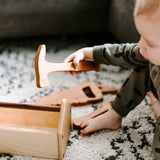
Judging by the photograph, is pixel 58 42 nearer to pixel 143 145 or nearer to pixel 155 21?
pixel 143 145

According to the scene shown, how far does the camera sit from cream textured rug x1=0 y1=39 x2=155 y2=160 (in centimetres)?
70

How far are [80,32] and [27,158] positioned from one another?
86cm

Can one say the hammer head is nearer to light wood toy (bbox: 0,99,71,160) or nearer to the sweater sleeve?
light wood toy (bbox: 0,99,71,160)

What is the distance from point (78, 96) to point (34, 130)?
33 cm

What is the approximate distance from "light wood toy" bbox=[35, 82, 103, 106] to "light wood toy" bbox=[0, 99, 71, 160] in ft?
0.54

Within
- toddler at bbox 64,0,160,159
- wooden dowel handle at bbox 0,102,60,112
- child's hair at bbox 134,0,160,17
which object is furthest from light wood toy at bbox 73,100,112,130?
child's hair at bbox 134,0,160,17

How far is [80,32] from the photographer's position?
136 cm

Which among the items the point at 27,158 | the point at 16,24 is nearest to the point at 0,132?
the point at 27,158

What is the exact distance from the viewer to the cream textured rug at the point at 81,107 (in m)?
0.70

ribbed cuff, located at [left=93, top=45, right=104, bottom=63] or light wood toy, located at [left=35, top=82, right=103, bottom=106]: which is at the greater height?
ribbed cuff, located at [left=93, top=45, right=104, bottom=63]

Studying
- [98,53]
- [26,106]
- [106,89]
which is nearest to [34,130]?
[26,106]

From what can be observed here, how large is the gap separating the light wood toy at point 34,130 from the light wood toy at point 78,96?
16 centimetres

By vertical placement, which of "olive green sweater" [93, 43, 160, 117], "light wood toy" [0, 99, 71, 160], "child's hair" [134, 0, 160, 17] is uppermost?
"child's hair" [134, 0, 160, 17]

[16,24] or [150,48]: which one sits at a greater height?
[150,48]
